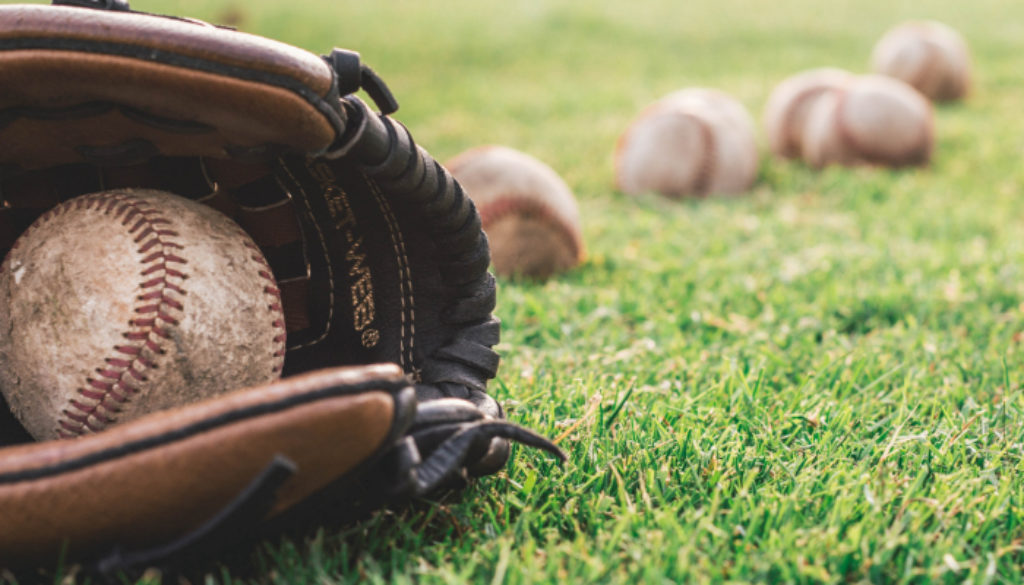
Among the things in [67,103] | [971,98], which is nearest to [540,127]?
[971,98]

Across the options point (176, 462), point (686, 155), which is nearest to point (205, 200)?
point (176, 462)

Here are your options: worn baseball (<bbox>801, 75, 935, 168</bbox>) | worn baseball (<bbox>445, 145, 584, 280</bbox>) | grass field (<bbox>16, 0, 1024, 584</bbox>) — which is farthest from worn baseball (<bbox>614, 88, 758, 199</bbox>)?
worn baseball (<bbox>445, 145, 584, 280</bbox>)

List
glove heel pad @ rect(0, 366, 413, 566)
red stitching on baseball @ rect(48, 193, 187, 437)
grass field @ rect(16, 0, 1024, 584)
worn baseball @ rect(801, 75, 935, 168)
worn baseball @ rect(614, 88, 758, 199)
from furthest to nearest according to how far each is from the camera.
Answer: worn baseball @ rect(801, 75, 935, 168)
worn baseball @ rect(614, 88, 758, 199)
red stitching on baseball @ rect(48, 193, 187, 437)
grass field @ rect(16, 0, 1024, 584)
glove heel pad @ rect(0, 366, 413, 566)

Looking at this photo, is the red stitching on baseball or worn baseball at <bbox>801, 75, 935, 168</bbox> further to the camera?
worn baseball at <bbox>801, 75, 935, 168</bbox>

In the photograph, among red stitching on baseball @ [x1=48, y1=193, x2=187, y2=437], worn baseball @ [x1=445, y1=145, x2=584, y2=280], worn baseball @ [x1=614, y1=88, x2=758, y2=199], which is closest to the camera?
red stitching on baseball @ [x1=48, y1=193, x2=187, y2=437]

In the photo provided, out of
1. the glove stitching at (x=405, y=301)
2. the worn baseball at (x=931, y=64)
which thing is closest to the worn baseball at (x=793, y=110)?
the worn baseball at (x=931, y=64)

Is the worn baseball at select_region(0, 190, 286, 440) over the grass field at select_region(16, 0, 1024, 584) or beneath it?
over

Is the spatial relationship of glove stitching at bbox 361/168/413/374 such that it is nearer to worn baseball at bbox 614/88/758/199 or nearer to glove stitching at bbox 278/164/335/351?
glove stitching at bbox 278/164/335/351
